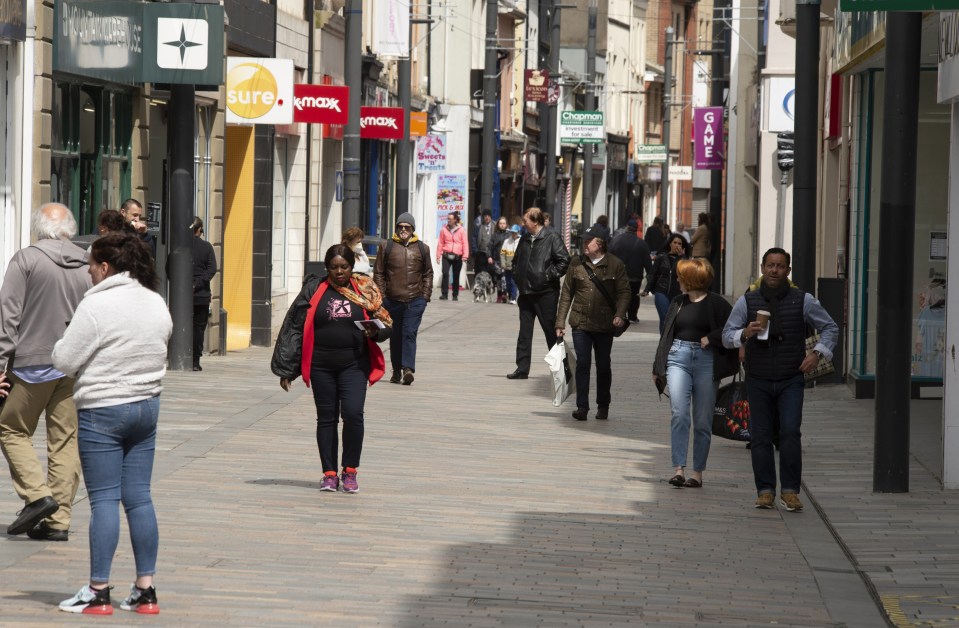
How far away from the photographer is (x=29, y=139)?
1574 cm

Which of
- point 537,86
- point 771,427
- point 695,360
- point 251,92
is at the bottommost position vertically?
point 771,427

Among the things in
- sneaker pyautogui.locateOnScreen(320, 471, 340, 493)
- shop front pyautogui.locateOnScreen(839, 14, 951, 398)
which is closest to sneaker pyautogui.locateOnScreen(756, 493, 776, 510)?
sneaker pyautogui.locateOnScreen(320, 471, 340, 493)

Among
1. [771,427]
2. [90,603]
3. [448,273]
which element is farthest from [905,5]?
[448,273]

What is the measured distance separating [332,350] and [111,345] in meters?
3.91

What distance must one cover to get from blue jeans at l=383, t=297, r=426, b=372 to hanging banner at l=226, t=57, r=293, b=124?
3864mm

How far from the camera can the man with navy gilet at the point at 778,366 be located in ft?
35.8

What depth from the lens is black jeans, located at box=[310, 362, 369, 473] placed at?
11.1 m

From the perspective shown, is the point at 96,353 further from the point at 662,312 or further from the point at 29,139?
the point at 662,312

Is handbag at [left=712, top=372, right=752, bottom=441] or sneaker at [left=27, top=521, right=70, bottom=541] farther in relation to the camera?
handbag at [left=712, top=372, right=752, bottom=441]

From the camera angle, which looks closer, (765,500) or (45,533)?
(45,533)

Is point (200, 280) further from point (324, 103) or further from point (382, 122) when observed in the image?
point (382, 122)

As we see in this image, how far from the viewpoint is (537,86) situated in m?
46.7

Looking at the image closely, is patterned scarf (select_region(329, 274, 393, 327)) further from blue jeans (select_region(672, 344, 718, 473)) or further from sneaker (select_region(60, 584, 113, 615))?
sneaker (select_region(60, 584, 113, 615))

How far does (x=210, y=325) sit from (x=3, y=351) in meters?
12.5
